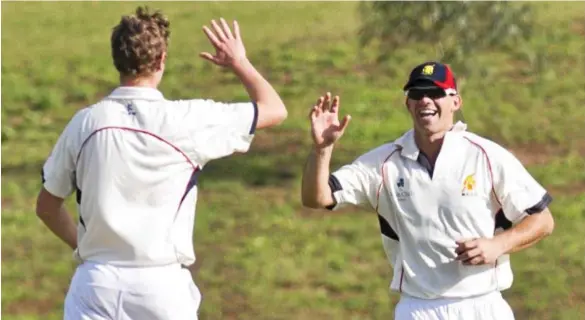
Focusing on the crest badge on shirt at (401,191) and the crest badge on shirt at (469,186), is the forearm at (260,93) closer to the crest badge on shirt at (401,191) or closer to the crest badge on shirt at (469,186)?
the crest badge on shirt at (401,191)

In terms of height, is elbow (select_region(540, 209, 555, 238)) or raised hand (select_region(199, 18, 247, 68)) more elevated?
raised hand (select_region(199, 18, 247, 68))

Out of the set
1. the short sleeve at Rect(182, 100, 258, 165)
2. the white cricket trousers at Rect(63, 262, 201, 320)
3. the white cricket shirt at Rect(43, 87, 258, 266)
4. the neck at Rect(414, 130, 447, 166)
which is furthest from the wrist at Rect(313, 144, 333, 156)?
the white cricket trousers at Rect(63, 262, 201, 320)

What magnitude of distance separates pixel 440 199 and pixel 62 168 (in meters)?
1.63

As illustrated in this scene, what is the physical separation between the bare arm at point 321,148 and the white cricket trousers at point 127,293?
779 millimetres

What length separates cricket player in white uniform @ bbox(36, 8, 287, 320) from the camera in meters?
5.68

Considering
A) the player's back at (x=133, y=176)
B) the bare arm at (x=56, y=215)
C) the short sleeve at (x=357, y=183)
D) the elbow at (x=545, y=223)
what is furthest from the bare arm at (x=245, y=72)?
the elbow at (x=545, y=223)

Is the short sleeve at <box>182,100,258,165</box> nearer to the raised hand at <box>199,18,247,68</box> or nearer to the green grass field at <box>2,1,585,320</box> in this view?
the raised hand at <box>199,18,247,68</box>

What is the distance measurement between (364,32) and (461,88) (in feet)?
5.16

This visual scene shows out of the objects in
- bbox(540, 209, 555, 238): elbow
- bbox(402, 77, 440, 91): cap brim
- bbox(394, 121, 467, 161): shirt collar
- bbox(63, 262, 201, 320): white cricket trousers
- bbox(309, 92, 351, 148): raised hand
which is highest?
bbox(402, 77, 440, 91): cap brim

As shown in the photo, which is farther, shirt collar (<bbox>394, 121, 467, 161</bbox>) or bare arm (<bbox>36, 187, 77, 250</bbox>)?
shirt collar (<bbox>394, 121, 467, 161</bbox>)

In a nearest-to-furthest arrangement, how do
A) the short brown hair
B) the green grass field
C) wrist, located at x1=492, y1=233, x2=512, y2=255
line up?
the short brown hair
wrist, located at x1=492, y1=233, x2=512, y2=255
the green grass field

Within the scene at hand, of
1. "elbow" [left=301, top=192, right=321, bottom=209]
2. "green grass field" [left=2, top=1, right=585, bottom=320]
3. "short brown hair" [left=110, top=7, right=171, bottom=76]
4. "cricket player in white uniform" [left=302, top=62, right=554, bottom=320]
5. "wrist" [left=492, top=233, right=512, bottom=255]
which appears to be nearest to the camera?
"short brown hair" [left=110, top=7, right=171, bottom=76]

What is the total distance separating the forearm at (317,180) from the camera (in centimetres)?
618

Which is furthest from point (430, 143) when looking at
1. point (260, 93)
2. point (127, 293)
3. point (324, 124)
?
point (127, 293)
